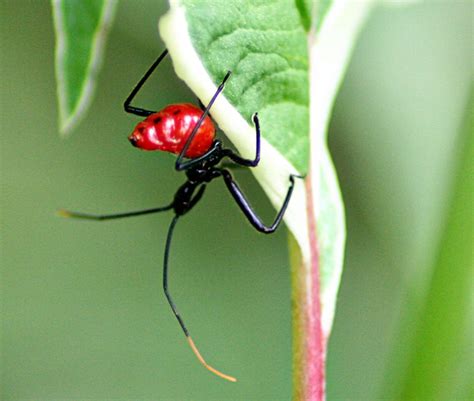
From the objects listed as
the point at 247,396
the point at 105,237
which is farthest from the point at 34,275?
the point at 247,396

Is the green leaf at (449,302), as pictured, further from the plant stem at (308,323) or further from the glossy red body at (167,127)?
the glossy red body at (167,127)

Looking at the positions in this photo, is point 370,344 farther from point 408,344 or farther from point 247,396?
point 408,344

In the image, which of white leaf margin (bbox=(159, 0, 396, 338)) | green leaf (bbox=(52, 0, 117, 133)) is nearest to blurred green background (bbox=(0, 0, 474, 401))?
white leaf margin (bbox=(159, 0, 396, 338))

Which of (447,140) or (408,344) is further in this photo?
(447,140)

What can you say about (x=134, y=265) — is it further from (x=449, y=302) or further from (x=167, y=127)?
(x=449, y=302)

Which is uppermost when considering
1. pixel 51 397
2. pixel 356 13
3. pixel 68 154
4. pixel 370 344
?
pixel 356 13

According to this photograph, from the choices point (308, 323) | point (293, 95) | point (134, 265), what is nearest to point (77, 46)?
point (293, 95)

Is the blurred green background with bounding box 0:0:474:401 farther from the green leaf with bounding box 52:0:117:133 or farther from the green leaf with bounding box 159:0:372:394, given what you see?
the green leaf with bounding box 52:0:117:133

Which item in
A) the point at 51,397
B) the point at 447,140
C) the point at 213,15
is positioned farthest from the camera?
the point at 51,397
